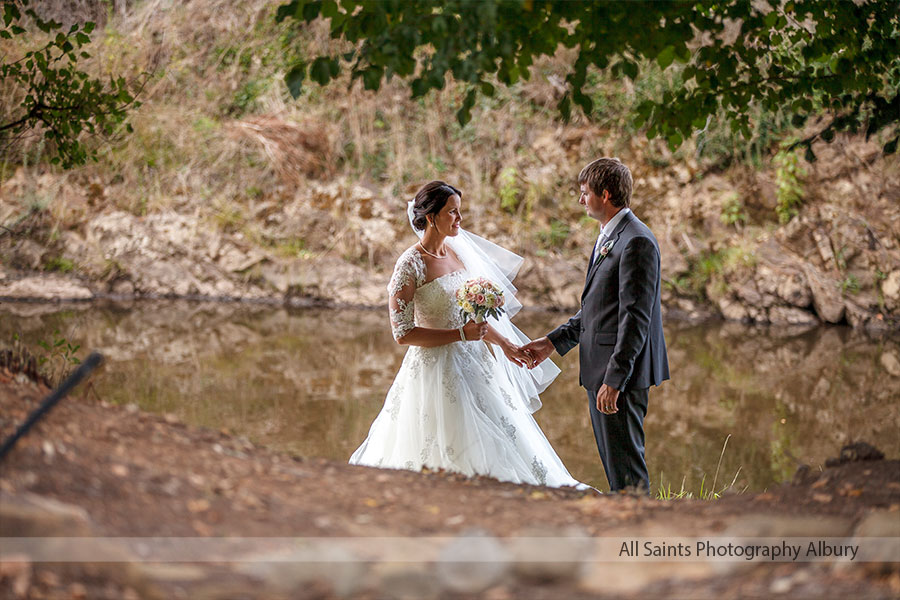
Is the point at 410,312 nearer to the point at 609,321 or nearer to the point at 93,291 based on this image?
the point at 609,321

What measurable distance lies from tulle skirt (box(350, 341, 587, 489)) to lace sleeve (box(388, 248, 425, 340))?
27cm

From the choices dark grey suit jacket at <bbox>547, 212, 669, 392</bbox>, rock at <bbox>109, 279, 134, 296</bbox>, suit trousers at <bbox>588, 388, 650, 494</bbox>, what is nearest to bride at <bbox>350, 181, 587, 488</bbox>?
suit trousers at <bbox>588, 388, 650, 494</bbox>

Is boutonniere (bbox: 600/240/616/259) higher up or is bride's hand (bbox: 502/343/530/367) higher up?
boutonniere (bbox: 600/240/616/259)

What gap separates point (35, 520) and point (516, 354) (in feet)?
10.8

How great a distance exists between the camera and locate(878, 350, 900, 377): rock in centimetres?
862

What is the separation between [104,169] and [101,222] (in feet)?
4.43

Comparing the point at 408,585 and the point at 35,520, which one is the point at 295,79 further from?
the point at 408,585

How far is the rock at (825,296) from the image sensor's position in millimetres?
11406

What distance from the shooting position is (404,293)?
4.44m

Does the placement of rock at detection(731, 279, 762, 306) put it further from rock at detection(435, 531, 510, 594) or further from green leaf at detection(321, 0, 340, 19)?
rock at detection(435, 531, 510, 594)

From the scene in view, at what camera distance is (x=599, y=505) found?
Result: 8.75 feet

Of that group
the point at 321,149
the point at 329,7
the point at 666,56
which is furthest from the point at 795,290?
the point at 329,7

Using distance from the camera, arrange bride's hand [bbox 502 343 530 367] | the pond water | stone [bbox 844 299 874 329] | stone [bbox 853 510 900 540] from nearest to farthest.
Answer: stone [bbox 853 510 900 540] < bride's hand [bbox 502 343 530 367] < the pond water < stone [bbox 844 299 874 329]

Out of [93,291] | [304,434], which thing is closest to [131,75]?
[93,291]
